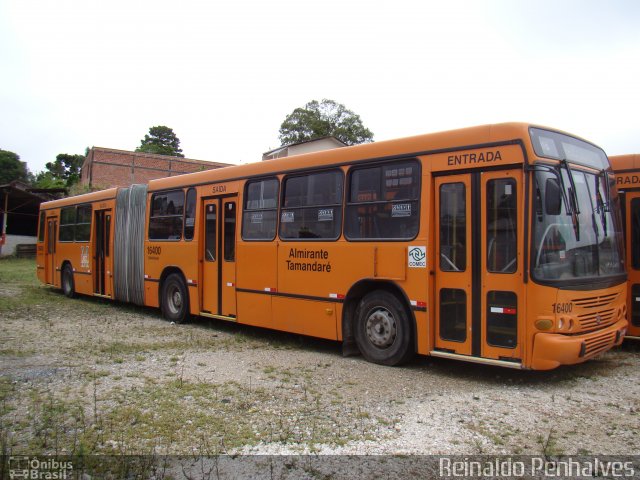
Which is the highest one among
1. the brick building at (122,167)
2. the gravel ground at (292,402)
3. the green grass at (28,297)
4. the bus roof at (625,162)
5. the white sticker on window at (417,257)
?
the brick building at (122,167)

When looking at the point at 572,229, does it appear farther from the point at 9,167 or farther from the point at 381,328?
the point at 9,167

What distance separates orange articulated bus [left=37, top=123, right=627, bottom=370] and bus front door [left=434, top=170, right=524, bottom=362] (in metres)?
0.01

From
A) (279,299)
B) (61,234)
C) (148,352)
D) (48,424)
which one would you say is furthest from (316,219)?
(61,234)

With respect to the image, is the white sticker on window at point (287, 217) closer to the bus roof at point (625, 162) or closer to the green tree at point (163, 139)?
the bus roof at point (625, 162)

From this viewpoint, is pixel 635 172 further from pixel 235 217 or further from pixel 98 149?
pixel 98 149

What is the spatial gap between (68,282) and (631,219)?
569 inches

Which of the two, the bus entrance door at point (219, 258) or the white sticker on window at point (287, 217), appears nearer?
the white sticker on window at point (287, 217)

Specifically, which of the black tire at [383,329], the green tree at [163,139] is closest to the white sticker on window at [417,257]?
the black tire at [383,329]

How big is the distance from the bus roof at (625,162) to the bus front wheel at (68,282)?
13808 millimetres

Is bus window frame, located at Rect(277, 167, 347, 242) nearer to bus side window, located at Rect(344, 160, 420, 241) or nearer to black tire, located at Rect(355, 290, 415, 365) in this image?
bus side window, located at Rect(344, 160, 420, 241)

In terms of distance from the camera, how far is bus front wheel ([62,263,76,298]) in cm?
1542

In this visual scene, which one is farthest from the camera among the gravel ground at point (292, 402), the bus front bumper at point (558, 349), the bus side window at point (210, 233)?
the bus side window at point (210, 233)

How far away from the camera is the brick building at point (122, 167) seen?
42.8 metres

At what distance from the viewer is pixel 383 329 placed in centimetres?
707
